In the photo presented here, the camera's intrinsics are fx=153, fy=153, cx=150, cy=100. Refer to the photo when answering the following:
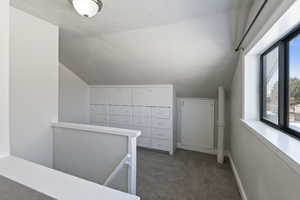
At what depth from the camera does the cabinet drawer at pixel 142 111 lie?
11.8 feet

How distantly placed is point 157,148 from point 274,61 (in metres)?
2.67

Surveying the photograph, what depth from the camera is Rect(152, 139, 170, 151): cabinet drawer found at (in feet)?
11.1

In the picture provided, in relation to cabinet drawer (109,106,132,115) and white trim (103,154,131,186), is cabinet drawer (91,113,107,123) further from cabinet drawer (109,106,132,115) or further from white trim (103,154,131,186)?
white trim (103,154,131,186)

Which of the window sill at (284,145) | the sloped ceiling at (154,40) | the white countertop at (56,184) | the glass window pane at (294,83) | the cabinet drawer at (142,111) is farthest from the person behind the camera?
the cabinet drawer at (142,111)

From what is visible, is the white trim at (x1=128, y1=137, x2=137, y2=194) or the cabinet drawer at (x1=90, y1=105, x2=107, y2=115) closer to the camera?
the white trim at (x1=128, y1=137, x2=137, y2=194)

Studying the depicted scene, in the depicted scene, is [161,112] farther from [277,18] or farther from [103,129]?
[277,18]

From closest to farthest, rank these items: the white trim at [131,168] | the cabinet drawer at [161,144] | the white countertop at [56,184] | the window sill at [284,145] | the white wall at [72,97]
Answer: the white countertop at [56,184] < the window sill at [284,145] < the white trim at [131,168] < the cabinet drawer at [161,144] < the white wall at [72,97]

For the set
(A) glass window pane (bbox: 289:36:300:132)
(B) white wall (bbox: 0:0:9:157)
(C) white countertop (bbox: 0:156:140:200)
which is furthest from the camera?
(A) glass window pane (bbox: 289:36:300:132)

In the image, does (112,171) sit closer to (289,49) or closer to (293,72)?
(293,72)

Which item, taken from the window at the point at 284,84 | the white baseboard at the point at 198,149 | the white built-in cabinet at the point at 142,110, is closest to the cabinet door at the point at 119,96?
the white built-in cabinet at the point at 142,110

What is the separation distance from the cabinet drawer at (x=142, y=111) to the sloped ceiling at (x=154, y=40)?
619mm

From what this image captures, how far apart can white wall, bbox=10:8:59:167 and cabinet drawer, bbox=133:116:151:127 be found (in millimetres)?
1786

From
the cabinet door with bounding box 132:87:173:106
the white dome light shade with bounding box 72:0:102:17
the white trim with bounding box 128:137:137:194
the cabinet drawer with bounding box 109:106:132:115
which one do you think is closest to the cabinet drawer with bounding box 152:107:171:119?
the cabinet door with bounding box 132:87:173:106

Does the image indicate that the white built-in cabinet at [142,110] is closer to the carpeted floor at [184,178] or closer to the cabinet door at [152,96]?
the cabinet door at [152,96]
